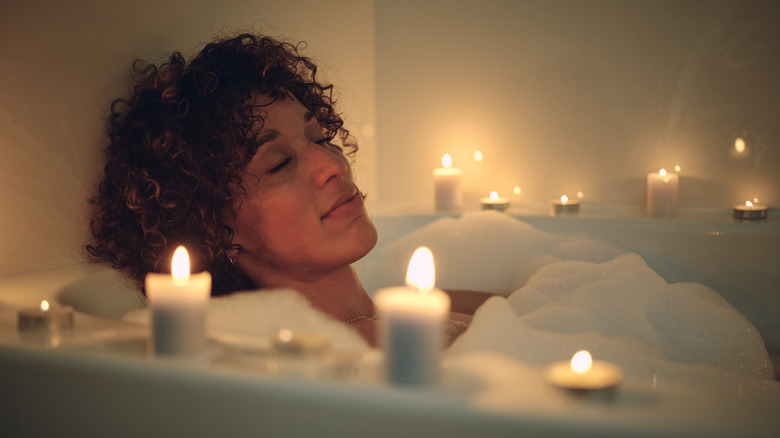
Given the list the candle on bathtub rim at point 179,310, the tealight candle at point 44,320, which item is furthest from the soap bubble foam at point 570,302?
the tealight candle at point 44,320

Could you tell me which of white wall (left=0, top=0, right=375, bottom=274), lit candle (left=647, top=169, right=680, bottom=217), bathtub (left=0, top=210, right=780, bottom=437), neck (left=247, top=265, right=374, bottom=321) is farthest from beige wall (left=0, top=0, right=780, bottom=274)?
bathtub (left=0, top=210, right=780, bottom=437)

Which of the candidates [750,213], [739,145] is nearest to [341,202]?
[750,213]

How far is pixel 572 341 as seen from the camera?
2.83 ft

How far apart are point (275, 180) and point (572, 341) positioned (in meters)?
0.65

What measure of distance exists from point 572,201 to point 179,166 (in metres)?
1.27

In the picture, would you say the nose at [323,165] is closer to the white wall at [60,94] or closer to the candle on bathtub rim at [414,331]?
the white wall at [60,94]

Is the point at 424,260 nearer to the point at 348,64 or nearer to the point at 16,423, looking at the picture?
the point at 16,423

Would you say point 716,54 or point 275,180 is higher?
point 716,54

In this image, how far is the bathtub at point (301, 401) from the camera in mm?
528

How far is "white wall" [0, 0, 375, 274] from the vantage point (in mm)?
1122

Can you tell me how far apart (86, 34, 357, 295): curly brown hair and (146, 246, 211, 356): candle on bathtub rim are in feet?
2.00

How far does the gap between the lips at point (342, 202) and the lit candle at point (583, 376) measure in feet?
2.47

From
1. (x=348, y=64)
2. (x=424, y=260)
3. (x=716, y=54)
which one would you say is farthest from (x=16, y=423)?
(x=716, y=54)

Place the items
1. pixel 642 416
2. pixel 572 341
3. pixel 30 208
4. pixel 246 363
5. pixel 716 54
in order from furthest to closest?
pixel 716 54, pixel 30 208, pixel 572 341, pixel 246 363, pixel 642 416
